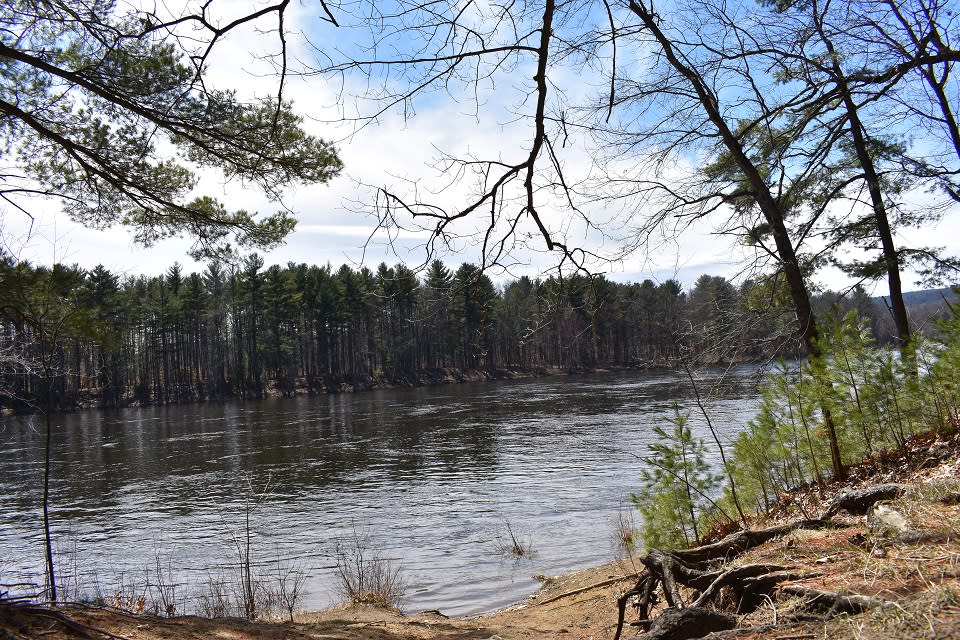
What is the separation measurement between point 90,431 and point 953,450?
131ft

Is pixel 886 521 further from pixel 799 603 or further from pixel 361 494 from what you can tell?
pixel 361 494

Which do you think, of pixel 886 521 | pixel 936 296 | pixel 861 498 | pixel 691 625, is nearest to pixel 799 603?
pixel 691 625

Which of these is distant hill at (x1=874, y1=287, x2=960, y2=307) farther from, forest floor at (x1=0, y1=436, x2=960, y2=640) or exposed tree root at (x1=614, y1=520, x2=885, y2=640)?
exposed tree root at (x1=614, y1=520, x2=885, y2=640)

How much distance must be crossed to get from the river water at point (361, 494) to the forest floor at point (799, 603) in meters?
1.63

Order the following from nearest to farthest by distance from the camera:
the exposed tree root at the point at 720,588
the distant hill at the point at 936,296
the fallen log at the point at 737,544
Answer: the exposed tree root at the point at 720,588, the fallen log at the point at 737,544, the distant hill at the point at 936,296

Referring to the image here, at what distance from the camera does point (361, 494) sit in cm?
1662

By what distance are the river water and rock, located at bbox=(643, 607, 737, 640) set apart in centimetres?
515

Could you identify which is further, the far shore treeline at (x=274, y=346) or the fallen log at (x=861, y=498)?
the far shore treeline at (x=274, y=346)

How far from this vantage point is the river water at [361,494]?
10477 mm

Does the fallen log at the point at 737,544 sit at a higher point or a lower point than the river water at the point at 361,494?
higher

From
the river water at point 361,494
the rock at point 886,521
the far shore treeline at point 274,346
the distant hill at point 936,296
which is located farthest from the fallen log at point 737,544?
the far shore treeline at point 274,346

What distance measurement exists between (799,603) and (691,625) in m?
0.50

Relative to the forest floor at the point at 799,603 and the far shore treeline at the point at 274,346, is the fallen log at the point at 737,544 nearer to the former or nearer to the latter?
the forest floor at the point at 799,603

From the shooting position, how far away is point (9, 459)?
25.6 metres
